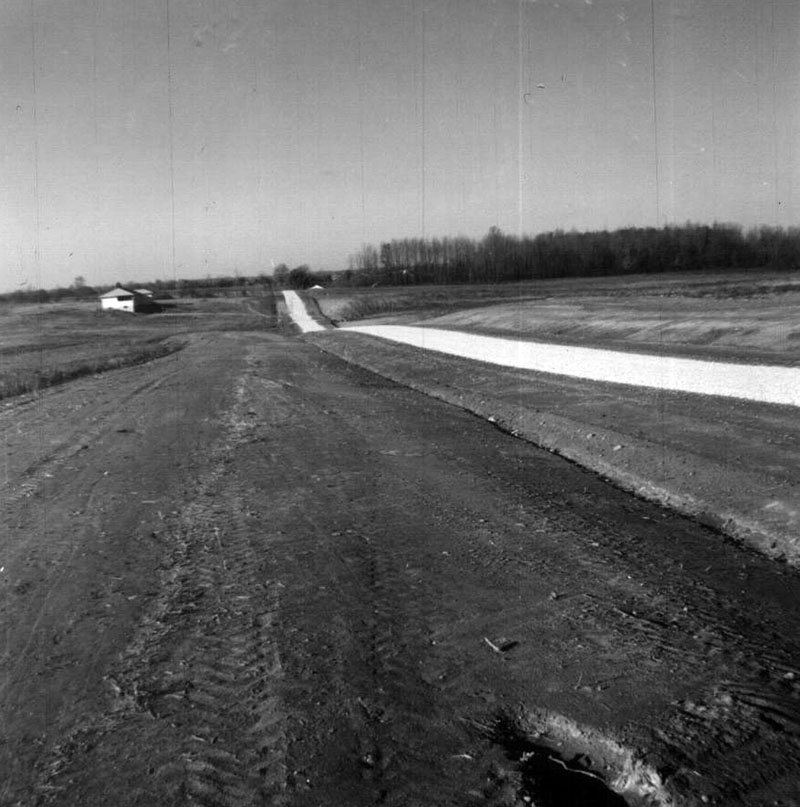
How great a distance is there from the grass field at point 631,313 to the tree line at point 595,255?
7.31 metres

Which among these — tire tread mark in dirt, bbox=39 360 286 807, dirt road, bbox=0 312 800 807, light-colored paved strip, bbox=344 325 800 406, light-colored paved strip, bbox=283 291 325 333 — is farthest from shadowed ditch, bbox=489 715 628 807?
light-colored paved strip, bbox=283 291 325 333

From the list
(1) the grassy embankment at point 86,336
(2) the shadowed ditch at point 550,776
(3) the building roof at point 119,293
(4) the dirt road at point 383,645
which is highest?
(3) the building roof at point 119,293

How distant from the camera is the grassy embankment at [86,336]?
87.6ft

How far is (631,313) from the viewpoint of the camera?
132ft

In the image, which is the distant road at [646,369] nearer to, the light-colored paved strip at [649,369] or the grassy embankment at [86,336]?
the light-colored paved strip at [649,369]

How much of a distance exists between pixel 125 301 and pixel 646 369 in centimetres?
7764

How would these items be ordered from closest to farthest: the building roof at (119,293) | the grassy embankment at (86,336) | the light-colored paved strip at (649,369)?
the light-colored paved strip at (649,369) < the grassy embankment at (86,336) < the building roof at (119,293)

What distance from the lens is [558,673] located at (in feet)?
13.2

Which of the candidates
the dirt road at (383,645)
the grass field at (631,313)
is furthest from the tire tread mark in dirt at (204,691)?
the grass field at (631,313)

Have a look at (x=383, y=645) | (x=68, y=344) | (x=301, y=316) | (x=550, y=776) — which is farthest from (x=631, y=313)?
(x=301, y=316)

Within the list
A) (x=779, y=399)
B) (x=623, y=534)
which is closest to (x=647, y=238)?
(x=779, y=399)

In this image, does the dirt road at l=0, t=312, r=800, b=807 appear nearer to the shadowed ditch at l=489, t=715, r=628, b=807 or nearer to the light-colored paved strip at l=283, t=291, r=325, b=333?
the shadowed ditch at l=489, t=715, r=628, b=807

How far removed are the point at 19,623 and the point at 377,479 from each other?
421 cm

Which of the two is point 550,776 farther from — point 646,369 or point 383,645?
point 646,369
